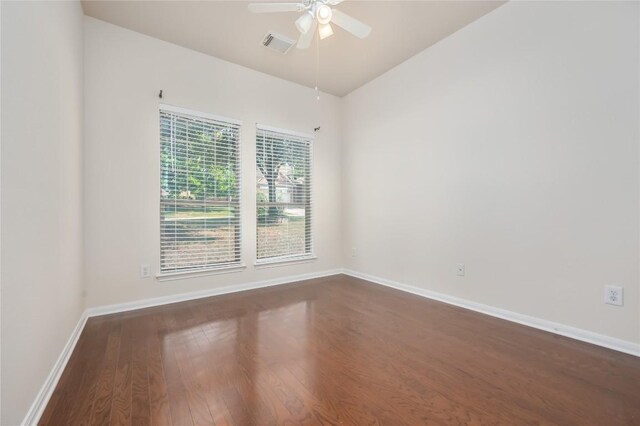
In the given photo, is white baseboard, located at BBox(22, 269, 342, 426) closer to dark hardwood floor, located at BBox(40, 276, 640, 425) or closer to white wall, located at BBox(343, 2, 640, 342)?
dark hardwood floor, located at BBox(40, 276, 640, 425)

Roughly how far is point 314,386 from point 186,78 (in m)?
3.36

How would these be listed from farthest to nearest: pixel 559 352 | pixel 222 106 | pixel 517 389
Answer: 1. pixel 222 106
2. pixel 559 352
3. pixel 517 389

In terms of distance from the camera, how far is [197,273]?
321 cm

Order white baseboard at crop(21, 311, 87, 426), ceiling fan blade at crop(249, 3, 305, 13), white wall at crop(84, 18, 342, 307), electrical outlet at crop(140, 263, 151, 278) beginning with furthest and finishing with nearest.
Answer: electrical outlet at crop(140, 263, 151, 278) → white wall at crop(84, 18, 342, 307) → ceiling fan blade at crop(249, 3, 305, 13) → white baseboard at crop(21, 311, 87, 426)

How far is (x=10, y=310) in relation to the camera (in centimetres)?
113

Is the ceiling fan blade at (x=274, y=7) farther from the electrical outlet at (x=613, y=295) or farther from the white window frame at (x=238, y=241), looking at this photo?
the electrical outlet at (x=613, y=295)

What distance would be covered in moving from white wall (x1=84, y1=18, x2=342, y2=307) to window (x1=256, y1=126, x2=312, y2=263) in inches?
6.7

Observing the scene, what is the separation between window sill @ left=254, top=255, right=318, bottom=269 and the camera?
3.68 metres

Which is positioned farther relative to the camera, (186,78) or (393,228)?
(393,228)

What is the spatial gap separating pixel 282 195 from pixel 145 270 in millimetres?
1875

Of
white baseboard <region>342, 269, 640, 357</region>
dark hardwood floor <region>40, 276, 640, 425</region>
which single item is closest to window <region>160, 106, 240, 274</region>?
dark hardwood floor <region>40, 276, 640, 425</region>

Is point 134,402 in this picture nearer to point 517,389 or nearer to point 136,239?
point 136,239

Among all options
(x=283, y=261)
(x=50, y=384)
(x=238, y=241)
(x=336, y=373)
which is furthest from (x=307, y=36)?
(x=50, y=384)

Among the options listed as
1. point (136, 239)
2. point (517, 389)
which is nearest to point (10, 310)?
point (136, 239)
